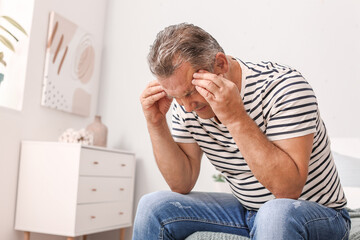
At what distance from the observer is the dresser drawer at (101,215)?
7.98 feet

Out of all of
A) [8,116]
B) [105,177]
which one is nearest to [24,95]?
[8,116]

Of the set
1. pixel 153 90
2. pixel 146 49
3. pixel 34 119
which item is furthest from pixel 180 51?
pixel 146 49

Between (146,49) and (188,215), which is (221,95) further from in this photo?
(146,49)

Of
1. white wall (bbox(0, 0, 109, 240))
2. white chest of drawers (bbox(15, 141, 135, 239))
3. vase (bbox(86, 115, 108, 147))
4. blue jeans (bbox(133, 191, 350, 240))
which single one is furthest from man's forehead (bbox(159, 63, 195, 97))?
vase (bbox(86, 115, 108, 147))

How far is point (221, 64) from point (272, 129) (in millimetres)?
227

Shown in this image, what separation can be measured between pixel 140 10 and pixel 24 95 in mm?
1244

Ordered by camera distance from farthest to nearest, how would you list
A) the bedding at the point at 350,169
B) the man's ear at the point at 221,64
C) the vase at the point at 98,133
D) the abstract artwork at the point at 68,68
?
the vase at the point at 98,133, the abstract artwork at the point at 68,68, the bedding at the point at 350,169, the man's ear at the point at 221,64

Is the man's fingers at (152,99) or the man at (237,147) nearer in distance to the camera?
the man at (237,147)

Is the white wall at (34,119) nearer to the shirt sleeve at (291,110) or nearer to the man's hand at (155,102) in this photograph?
the man's hand at (155,102)

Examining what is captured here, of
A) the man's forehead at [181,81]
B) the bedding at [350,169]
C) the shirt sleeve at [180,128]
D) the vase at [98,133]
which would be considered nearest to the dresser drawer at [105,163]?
the vase at [98,133]

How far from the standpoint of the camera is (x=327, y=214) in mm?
1035

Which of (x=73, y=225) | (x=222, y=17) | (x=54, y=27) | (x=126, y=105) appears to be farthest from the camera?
(x=126, y=105)

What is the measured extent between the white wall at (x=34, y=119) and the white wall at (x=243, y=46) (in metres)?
0.31

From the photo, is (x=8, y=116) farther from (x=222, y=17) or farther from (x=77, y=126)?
(x=222, y=17)
